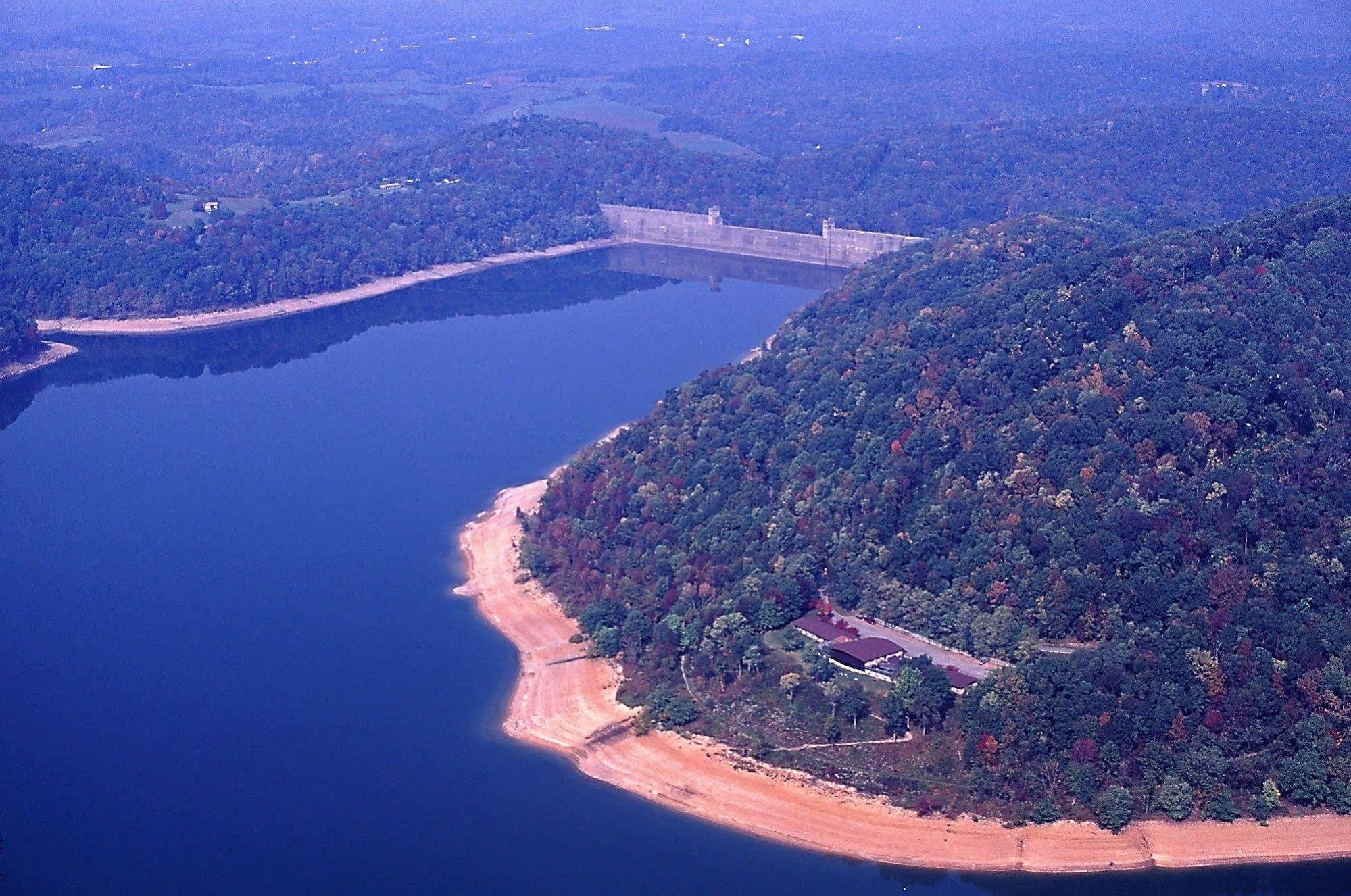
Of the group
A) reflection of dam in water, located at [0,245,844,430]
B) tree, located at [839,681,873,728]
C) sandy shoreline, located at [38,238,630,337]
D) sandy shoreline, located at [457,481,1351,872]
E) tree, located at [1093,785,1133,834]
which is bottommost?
reflection of dam in water, located at [0,245,844,430]

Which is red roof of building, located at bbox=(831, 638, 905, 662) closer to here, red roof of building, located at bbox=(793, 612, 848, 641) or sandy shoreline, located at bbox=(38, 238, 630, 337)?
red roof of building, located at bbox=(793, 612, 848, 641)

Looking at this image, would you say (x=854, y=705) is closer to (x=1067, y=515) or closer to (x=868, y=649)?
(x=868, y=649)

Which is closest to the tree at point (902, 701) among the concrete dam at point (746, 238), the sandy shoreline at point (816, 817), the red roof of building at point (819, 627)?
the sandy shoreline at point (816, 817)

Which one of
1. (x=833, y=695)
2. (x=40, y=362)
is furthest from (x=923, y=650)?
(x=40, y=362)

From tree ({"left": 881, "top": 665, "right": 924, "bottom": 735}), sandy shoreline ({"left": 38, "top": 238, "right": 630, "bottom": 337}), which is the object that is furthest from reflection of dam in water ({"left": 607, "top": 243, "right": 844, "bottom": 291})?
tree ({"left": 881, "top": 665, "right": 924, "bottom": 735})

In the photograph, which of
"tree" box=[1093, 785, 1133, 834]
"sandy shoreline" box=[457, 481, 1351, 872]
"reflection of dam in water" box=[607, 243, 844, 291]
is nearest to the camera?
"sandy shoreline" box=[457, 481, 1351, 872]

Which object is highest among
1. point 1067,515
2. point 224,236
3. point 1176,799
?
point 1067,515

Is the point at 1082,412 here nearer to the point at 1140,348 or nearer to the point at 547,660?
the point at 1140,348
